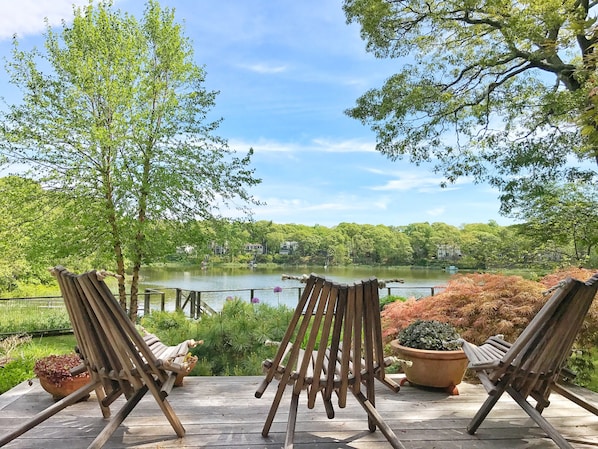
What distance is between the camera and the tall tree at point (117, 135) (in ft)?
23.7

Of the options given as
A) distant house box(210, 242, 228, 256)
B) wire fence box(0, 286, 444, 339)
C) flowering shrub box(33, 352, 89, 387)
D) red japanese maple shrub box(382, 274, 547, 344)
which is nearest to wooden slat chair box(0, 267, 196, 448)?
flowering shrub box(33, 352, 89, 387)

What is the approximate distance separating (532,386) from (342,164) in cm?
2601

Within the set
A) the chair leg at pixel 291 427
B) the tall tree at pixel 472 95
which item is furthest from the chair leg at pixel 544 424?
the tall tree at pixel 472 95

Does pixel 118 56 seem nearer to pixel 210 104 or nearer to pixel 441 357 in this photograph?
pixel 210 104

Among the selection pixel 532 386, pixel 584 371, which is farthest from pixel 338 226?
pixel 532 386

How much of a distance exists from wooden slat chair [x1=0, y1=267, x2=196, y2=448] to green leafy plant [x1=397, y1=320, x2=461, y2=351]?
6.09 ft

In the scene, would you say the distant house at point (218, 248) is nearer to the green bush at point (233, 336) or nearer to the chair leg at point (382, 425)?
the green bush at point (233, 336)

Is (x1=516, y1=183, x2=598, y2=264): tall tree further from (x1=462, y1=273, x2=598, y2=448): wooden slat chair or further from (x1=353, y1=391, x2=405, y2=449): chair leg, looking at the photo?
(x1=353, y1=391, x2=405, y2=449): chair leg

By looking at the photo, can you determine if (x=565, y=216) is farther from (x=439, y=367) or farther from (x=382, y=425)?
(x=382, y=425)

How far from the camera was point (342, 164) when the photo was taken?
2769cm

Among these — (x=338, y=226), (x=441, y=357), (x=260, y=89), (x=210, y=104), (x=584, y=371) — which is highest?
(x=260, y=89)

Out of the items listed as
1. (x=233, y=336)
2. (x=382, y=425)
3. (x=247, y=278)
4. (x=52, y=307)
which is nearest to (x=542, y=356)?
(x=382, y=425)

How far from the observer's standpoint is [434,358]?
303cm

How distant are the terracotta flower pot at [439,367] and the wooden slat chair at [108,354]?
1777 mm
